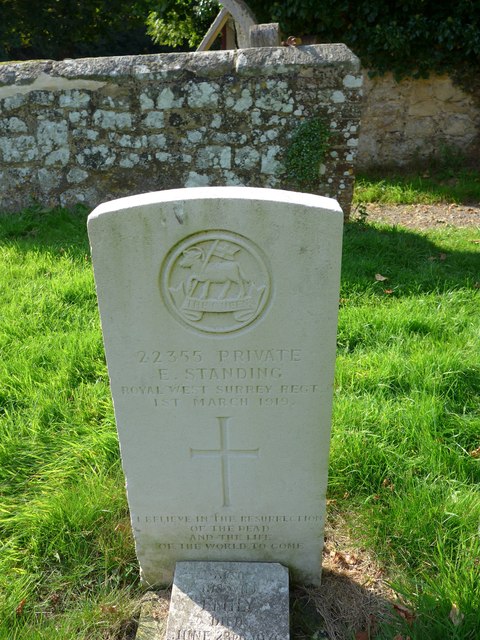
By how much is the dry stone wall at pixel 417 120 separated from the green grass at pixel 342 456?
14.5ft

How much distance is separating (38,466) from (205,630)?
1.23 m

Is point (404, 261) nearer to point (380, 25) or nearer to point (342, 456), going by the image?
point (342, 456)

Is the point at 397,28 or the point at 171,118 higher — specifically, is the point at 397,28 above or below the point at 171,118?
above

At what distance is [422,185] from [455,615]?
20.4 feet

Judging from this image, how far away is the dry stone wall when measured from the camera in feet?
25.4

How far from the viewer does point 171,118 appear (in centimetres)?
514

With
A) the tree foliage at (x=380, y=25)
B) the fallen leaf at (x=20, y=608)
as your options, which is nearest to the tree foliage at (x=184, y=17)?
the tree foliage at (x=380, y=25)

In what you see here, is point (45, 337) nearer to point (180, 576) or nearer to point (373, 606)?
point (180, 576)

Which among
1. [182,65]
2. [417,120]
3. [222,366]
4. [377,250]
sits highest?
[182,65]

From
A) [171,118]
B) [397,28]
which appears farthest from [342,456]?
[397,28]

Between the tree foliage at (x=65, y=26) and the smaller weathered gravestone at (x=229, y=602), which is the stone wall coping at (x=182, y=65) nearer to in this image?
the smaller weathered gravestone at (x=229, y=602)

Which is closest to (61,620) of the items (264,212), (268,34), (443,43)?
(264,212)

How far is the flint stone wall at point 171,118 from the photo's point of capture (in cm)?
488

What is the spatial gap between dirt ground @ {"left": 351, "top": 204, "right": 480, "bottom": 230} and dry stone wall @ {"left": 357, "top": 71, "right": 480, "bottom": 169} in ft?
5.41
